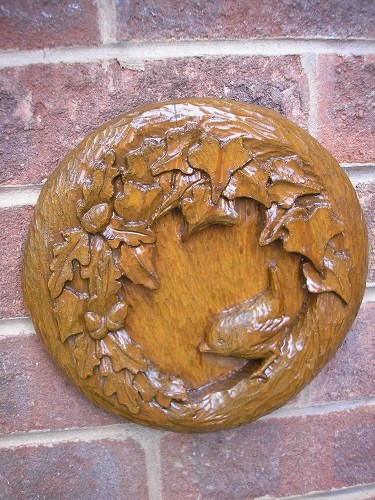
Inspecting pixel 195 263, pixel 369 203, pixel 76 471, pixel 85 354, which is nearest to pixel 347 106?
pixel 369 203

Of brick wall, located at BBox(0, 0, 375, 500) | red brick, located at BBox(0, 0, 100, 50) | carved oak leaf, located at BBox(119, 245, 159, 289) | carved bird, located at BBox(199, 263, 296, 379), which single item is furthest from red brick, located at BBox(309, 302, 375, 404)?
red brick, located at BBox(0, 0, 100, 50)

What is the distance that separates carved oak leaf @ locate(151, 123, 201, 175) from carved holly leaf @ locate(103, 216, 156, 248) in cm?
4

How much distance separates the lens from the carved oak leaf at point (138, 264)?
36 cm

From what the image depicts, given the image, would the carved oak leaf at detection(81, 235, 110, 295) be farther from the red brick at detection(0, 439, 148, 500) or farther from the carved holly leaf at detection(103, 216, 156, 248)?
Answer: the red brick at detection(0, 439, 148, 500)

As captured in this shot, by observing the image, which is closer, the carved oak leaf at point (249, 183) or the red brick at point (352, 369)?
the carved oak leaf at point (249, 183)

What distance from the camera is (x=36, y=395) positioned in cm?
44

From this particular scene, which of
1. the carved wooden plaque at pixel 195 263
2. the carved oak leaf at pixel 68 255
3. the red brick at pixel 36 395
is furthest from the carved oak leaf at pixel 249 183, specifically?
the red brick at pixel 36 395

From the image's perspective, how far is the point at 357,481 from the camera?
50 centimetres

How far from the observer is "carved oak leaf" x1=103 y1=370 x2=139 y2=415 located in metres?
0.39

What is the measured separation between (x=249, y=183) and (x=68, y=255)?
14cm

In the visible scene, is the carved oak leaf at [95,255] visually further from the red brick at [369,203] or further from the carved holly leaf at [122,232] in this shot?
the red brick at [369,203]

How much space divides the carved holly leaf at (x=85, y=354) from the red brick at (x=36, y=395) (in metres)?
0.06

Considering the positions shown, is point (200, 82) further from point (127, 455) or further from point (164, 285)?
point (127, 455)

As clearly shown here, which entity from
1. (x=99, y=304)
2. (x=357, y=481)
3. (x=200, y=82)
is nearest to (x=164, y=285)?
(x=99, y=304)
